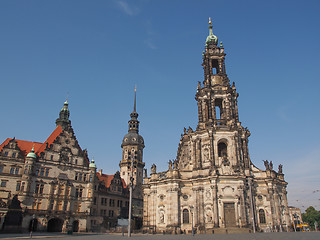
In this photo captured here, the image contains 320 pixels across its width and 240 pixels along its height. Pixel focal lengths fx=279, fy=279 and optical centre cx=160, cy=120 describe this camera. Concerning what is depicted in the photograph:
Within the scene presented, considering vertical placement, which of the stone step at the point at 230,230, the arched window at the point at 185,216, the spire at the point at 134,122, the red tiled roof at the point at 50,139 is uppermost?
the spire at the point at 134,122

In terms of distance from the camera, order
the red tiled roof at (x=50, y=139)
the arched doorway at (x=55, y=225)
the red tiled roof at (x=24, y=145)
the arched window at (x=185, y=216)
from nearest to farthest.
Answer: the arched window at (x=185, y=216) < the arched doorway at (x=55, y=225) < the red tiled roof at (x=24, y=145) < the red tiled roof at (x=50, y=139)

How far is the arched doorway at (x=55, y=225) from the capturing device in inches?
2113

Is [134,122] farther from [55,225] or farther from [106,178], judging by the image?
[55,225]

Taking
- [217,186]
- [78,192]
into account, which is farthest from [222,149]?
[78,192]

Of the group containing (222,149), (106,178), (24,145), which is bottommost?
(106,178)

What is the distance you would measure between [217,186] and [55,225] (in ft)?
107

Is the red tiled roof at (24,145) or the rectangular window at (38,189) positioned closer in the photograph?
the rectangular window at (38,189)

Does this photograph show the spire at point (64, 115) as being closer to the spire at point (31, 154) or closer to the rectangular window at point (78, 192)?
the spire at point (31, 154)

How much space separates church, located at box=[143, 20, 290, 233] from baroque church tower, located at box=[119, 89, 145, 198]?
27.9 m

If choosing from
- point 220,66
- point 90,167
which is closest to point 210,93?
point 220,66

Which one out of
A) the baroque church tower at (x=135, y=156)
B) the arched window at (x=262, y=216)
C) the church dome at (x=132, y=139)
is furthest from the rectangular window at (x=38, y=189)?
Result: the arched window at (x=262, y=216)

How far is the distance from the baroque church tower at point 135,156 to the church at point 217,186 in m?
27.9

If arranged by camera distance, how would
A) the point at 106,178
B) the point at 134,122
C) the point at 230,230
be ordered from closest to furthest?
the point at 230,230, the point at 106,178, the point at 134,122

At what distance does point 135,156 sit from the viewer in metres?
84.3
